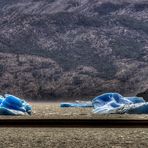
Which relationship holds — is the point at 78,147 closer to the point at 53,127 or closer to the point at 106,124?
the point at 53,127

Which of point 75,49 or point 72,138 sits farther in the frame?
point 75,49

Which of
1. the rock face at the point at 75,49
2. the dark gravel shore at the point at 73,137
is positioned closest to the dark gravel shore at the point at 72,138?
the dark gravel shore at the point at 73,137

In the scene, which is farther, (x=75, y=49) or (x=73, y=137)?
(x=75, y=49)

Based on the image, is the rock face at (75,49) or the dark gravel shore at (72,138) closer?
the dark gravel shore at (72,138)

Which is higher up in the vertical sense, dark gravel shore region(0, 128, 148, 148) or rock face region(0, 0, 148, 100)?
rock face region(0, 0, 148, 100)

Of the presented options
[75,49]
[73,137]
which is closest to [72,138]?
[73,137]

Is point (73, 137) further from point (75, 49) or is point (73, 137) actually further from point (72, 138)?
point (75, 49)

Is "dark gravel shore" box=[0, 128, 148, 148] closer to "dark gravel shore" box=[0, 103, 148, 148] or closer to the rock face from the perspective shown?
"dark gravel shore" box=[0, 103, 148, 148]

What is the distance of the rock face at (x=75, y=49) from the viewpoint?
96.9ft

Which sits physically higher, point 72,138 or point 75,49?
point 75,49

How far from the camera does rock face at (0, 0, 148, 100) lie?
29531 millimetres

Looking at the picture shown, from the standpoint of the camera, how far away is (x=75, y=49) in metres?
→ 33.8

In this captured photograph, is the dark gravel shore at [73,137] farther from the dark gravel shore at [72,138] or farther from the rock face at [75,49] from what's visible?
the rock face at [75,49]

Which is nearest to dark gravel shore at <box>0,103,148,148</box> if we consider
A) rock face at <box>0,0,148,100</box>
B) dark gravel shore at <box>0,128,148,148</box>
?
dark gravel shore at <box>0,128,148,148</box>
